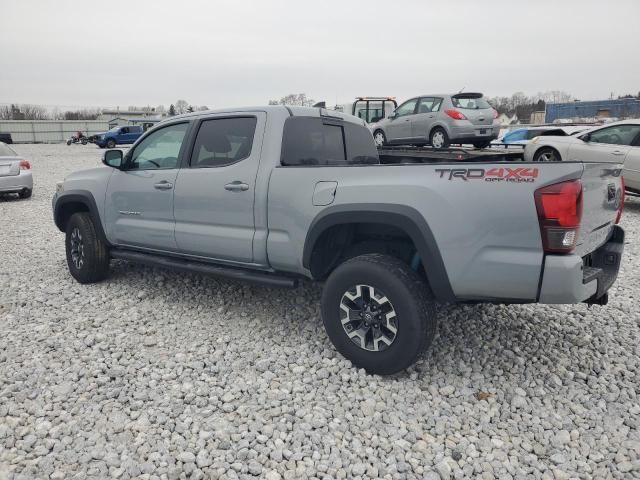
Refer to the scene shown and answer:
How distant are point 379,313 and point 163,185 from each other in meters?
2.38

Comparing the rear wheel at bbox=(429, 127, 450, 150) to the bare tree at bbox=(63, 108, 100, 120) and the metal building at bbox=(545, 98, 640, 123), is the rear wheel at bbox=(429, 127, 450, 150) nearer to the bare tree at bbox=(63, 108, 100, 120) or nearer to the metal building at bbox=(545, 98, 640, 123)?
the metal building at bbox=(545, 98, 640, 123)

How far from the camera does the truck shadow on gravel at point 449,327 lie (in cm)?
361

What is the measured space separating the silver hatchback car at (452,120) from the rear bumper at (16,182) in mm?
9182

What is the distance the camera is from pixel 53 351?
3.77m

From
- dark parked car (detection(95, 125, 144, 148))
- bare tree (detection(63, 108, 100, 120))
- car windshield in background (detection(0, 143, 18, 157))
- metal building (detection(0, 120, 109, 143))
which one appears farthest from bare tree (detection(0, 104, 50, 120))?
car windshield in background (detection(0, 143, 18, 157))

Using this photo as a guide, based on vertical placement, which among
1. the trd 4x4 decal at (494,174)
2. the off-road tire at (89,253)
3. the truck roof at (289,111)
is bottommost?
the off-road tire at (89,253)

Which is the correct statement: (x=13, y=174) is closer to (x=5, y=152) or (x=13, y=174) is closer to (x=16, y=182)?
(x=16, y=182)

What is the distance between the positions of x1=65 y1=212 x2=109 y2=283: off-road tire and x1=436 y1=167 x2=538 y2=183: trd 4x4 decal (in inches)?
150

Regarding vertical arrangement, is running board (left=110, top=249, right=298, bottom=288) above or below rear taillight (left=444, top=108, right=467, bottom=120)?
below

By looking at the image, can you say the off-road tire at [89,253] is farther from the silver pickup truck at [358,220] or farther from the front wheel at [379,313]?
the front wheel at [379,313]

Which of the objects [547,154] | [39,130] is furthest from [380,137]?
[39,130]

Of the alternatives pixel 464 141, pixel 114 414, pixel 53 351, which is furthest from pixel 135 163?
pixel 464 141

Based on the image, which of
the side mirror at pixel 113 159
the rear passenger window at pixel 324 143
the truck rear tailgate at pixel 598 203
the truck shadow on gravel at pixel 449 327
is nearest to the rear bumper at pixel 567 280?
the truck rear tailgate at pixel 598 203

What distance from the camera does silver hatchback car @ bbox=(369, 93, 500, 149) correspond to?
11.1 meters
